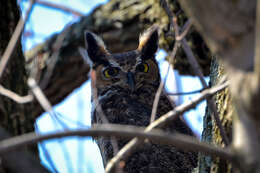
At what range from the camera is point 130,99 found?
3.62 metres

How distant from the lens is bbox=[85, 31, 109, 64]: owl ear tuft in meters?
3.82

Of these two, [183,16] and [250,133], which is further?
[183,16]

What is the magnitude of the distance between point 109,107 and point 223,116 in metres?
1.51

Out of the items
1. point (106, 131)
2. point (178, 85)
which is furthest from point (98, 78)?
point (106, 131)

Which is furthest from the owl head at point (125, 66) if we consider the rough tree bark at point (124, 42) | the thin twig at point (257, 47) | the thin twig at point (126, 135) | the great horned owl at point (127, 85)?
the thin twig at point (257, 47)

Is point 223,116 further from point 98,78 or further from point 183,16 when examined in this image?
point 183,16

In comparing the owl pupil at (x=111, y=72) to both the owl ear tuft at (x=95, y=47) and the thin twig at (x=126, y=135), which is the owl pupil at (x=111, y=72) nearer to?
the owl ear tuft at (x=95, y=47)

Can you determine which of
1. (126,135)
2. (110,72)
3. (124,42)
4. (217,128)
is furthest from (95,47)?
(126,135)

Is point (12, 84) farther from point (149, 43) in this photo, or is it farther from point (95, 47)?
point (149, 43)

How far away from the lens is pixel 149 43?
150 inches

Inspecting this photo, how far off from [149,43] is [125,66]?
1.12 ft

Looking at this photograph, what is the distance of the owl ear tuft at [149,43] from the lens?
12.4 feet

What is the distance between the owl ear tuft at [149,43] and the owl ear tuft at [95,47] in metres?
0.35

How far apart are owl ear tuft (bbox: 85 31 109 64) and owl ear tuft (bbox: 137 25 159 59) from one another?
35 cm
